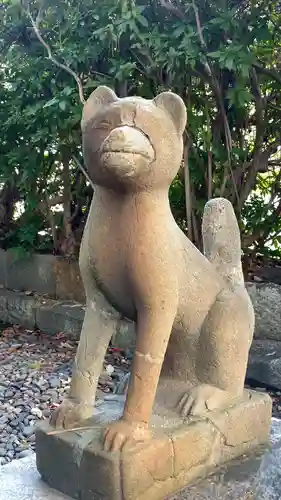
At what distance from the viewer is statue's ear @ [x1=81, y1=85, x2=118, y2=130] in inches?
56.6

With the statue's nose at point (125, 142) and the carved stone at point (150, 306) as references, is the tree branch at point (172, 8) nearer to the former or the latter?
the carved stone at point (150, 306)

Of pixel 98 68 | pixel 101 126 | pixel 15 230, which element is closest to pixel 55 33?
pixel 98 68

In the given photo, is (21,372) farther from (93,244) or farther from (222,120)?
(93,244)

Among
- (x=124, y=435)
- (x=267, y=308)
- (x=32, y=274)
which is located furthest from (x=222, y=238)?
(x=32, y=274)

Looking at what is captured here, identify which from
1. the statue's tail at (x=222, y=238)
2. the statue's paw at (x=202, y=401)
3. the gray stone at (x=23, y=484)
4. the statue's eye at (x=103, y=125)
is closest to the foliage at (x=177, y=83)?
the statue's tail at (x=222, y=238)

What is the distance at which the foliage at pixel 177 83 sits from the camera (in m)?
3.20

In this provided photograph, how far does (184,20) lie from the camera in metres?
3.26

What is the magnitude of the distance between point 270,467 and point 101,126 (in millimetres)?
1013

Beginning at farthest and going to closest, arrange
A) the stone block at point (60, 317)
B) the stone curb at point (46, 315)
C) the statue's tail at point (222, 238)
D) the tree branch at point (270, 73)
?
the stone block at point (60, 317)
the stone curb at point (46, 315)
the tree branch at point (270, 73)
the statue's tail at point (222, 238)

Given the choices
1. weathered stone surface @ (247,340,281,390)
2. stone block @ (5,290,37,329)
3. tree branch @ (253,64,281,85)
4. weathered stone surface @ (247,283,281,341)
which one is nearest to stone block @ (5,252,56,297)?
stone block @ (5,290,37,329)

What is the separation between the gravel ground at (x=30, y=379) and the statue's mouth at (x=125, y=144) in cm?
164

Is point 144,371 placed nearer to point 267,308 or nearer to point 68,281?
point 267,308

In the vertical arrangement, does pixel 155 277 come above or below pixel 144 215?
below

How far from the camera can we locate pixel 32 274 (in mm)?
4684
